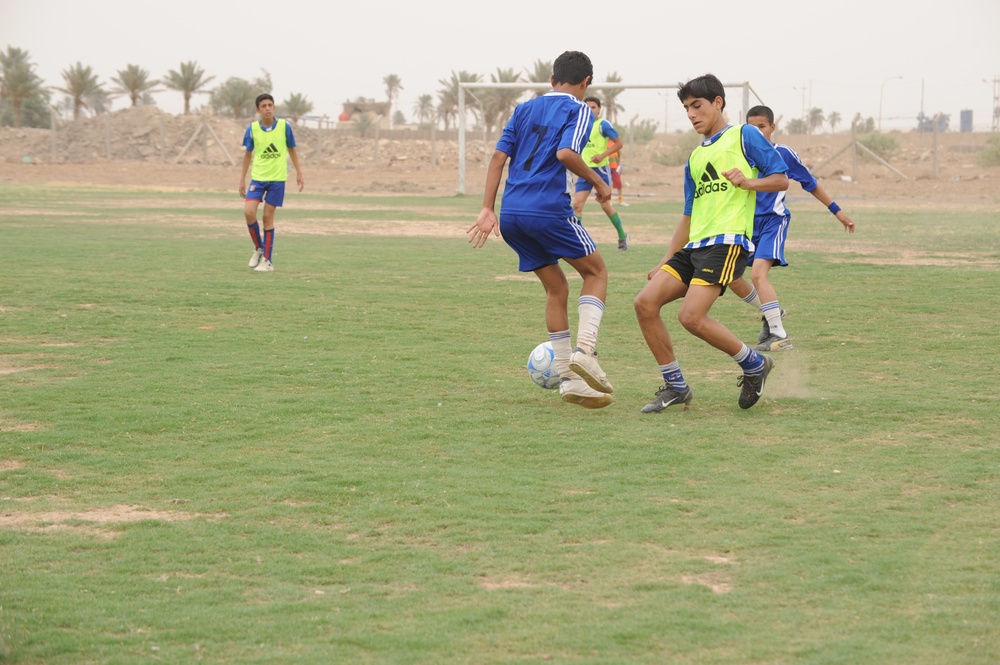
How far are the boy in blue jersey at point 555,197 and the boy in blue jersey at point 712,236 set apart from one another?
0.38 meters

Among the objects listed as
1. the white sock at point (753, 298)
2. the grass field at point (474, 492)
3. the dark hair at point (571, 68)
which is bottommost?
the grass field at point (474, 492)

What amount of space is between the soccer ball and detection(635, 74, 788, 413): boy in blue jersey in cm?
81

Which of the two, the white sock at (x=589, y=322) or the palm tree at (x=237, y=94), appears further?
the palm tree at (x=237, y=94)

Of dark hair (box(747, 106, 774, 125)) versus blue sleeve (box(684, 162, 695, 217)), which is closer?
blue sleeve (box(684, 162, 695, 217))

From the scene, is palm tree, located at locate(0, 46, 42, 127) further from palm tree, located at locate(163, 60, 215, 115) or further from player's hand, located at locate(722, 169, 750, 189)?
player's hand, located at locate(722, 169, 750, 189)

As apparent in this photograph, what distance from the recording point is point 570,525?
171 inches

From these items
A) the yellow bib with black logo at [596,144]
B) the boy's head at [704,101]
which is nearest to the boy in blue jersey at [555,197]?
the boy's head at [704,101]

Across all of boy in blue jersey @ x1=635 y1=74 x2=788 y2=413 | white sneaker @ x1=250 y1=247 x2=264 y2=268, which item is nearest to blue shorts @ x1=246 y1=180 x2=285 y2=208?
white sneaker @ x1=250 y1=247 x2=264 y2=268

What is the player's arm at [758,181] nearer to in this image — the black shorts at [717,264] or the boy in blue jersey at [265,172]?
the black shorts at [717,264]

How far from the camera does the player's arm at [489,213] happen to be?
6.47 metres

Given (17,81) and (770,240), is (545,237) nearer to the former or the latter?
(770,240)

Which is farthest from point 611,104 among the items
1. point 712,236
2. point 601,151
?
point 712,236

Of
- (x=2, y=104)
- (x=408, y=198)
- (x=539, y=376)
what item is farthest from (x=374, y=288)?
(x=2, y=104)

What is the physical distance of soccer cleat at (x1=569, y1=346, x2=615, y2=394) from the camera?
634cm
